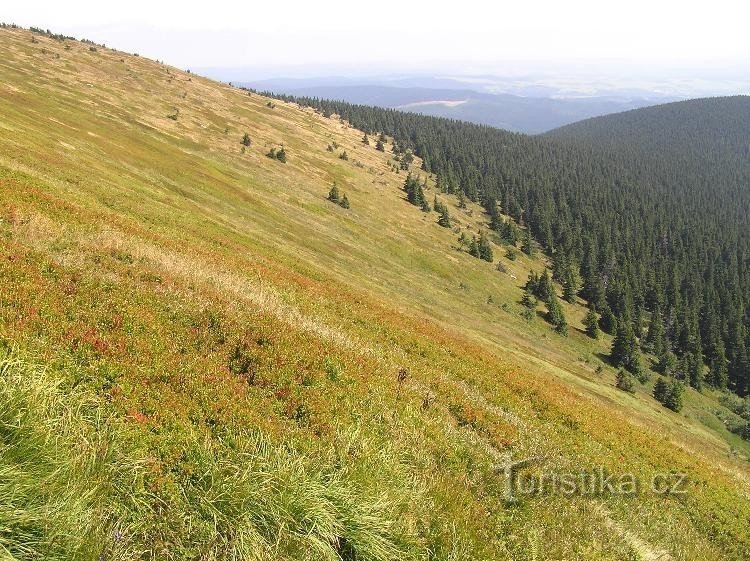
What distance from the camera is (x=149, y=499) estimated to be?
19.4 feet

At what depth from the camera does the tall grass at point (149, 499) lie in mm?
4711

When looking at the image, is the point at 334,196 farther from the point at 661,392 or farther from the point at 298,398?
the point at 298,398

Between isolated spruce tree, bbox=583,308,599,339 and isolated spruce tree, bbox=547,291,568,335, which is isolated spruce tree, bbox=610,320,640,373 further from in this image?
isolated spruce tree, bbox=547,291,568,335

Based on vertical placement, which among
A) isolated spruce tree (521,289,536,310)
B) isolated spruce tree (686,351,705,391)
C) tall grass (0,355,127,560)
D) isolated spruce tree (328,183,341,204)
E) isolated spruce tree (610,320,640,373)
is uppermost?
tall grass (0,355,127,560)

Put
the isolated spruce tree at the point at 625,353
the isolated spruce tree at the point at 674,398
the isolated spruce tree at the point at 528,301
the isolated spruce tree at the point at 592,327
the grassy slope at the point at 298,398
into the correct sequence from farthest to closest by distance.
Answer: the isolated spruce tree at the point at 592,327
the isolated spruce tree at the point at 528,301
the isolated spruce tree at the point at 625,353
the isolated spruce tree at the point at 674,398
the grassy slope at the point at 298,398

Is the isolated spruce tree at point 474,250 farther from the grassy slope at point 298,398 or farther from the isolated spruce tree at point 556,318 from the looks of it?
the grassy slope at point 298,398

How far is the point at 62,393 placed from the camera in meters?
7.03

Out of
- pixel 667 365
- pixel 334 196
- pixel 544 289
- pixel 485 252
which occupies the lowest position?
pixel 667 365

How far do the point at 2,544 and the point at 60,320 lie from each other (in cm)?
579

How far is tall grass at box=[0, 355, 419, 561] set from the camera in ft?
15.5

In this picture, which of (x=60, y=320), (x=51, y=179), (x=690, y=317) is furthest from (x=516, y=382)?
(x=690, y=317)

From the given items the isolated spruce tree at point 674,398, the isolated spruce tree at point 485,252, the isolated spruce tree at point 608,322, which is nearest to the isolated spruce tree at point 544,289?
the isolated spruce tree at point 485,252

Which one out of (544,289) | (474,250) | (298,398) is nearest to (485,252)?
(474,250)

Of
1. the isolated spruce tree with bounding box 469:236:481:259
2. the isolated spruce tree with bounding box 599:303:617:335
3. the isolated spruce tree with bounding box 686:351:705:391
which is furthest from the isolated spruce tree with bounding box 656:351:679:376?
the isolated spruce tree with bounding box 469:236:481:259
